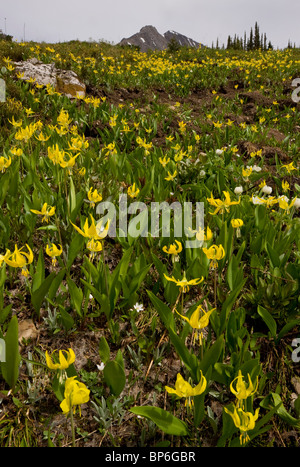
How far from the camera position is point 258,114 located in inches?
272

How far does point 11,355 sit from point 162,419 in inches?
25.7

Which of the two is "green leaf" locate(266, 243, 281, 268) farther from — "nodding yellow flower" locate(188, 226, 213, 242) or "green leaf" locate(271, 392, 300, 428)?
"green leaf" locate(271, 392, 300, 428)

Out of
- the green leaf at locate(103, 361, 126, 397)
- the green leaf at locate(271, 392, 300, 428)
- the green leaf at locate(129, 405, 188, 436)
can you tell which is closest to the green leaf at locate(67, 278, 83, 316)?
the green leaf at locate(103, 361, 126, 397)

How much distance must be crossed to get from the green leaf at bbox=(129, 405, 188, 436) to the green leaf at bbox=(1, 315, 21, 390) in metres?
0.54

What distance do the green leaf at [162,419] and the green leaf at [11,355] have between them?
54 cm

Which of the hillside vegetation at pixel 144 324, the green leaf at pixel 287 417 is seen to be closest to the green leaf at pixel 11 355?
the hillside vegetation at pixel 144 324

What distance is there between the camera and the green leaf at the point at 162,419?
1.11 meters

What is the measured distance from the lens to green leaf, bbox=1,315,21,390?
1267 millimetres

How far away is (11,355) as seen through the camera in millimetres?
1288

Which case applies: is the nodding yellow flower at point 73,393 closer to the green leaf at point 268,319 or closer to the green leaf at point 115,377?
the green leaf at point 115,377

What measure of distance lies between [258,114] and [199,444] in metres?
6.98

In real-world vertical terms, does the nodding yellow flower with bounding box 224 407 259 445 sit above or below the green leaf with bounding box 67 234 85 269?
below

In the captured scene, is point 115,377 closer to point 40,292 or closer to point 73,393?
point 73,393

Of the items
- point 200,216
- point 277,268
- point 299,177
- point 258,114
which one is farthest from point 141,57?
point 277,268
